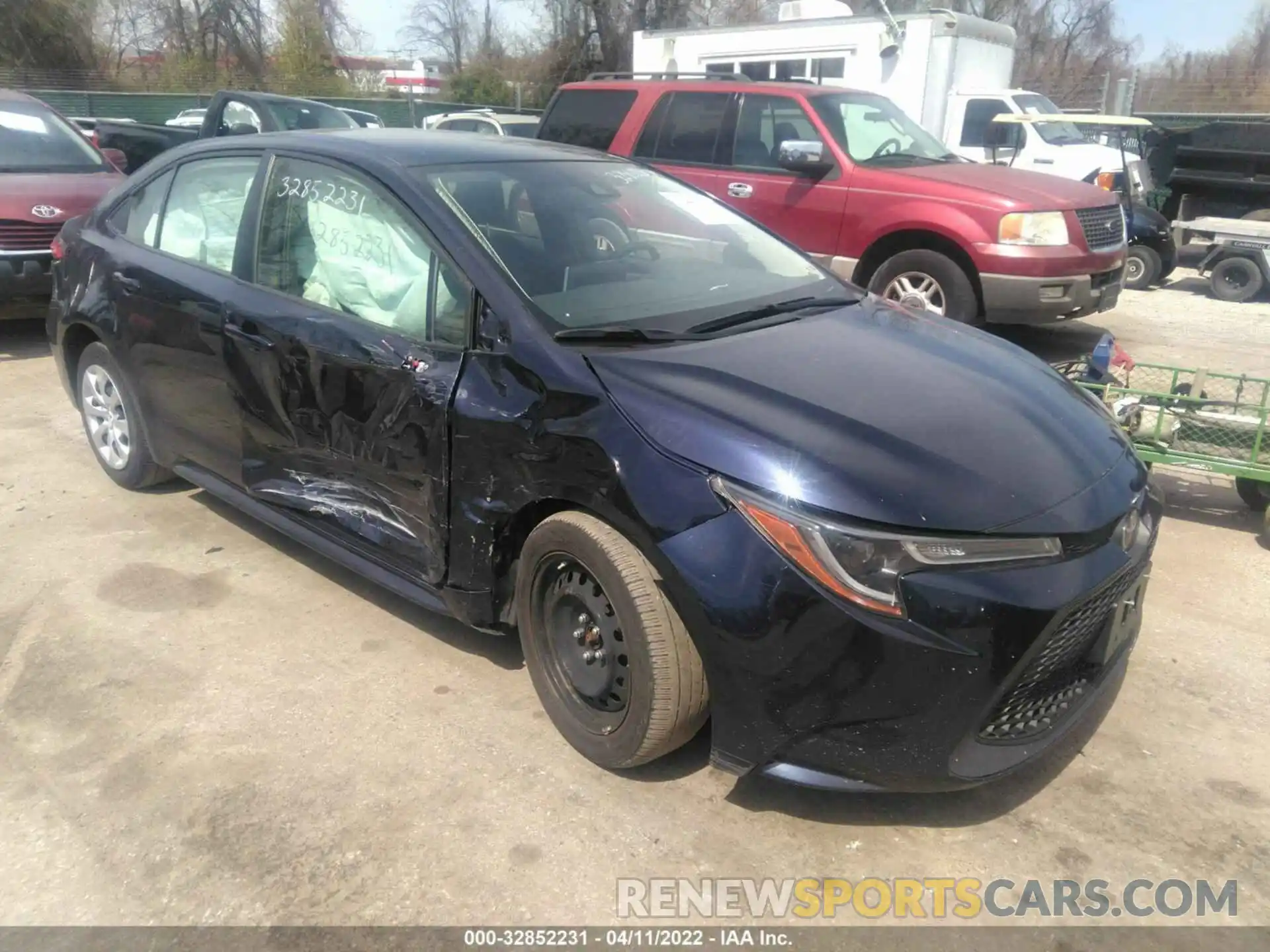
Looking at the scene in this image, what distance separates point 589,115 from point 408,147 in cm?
548

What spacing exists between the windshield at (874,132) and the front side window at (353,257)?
16.7ft

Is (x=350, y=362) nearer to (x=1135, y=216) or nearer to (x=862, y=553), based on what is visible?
(x=862, y=553)

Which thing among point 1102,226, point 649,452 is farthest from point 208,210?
point 1102,226

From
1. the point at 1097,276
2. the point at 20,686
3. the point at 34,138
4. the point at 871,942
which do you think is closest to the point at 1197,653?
the point at 871,942

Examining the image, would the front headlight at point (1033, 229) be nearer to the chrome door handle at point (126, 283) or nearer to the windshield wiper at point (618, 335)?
the windshield wiper at point (618, 335)

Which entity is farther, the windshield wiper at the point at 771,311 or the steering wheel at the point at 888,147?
the steering wheel at the point at 888,147

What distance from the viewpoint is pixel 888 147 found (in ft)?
26.5

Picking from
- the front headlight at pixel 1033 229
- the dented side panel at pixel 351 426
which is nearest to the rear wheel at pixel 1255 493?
the front headlight at pixel 1033 229

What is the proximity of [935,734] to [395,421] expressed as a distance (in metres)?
1.84

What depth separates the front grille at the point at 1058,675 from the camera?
2518 mm

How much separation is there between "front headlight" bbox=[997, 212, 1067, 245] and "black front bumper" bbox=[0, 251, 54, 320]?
6.59 metres

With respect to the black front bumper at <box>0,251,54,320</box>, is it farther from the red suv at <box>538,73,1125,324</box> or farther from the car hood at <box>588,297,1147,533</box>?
the car hood at <box>588,297,1147,533</box>

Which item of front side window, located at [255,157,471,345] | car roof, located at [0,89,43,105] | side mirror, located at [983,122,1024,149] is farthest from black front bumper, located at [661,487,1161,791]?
side mirror, located at [983,122,1024,149]

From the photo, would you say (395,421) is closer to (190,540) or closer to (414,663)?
(414,663)
